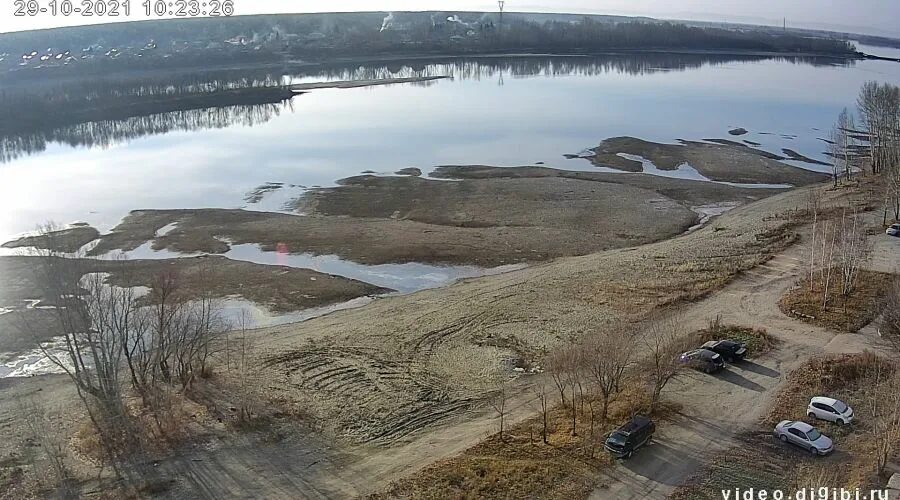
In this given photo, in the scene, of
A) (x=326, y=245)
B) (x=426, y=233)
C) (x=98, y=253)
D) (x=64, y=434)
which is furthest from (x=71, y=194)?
(x=64, y=434)

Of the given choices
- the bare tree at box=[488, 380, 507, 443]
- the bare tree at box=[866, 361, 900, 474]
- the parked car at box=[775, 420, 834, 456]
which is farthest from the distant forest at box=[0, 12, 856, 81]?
the parked car at box=[775, 420, 834, 456]

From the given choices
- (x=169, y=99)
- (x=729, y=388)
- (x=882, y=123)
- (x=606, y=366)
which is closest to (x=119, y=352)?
(x=606, y=366)

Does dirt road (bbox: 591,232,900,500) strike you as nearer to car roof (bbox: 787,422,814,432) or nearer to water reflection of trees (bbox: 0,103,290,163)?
car roof (bbox: 787,422,814,432)

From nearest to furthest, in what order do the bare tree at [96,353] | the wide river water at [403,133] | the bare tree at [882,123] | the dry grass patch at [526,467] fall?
1. the dry grass patch at [526,467]
2. the bare tree at [96,353]
3. the bare tree at [882,123]
4. the wide river water at [403,133]

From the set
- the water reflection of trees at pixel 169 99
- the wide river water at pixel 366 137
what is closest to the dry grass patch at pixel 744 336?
the wide river water at pixel 366 137

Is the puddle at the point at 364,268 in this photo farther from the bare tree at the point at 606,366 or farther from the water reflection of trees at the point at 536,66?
the water reflection of trees at the point at 536,66
